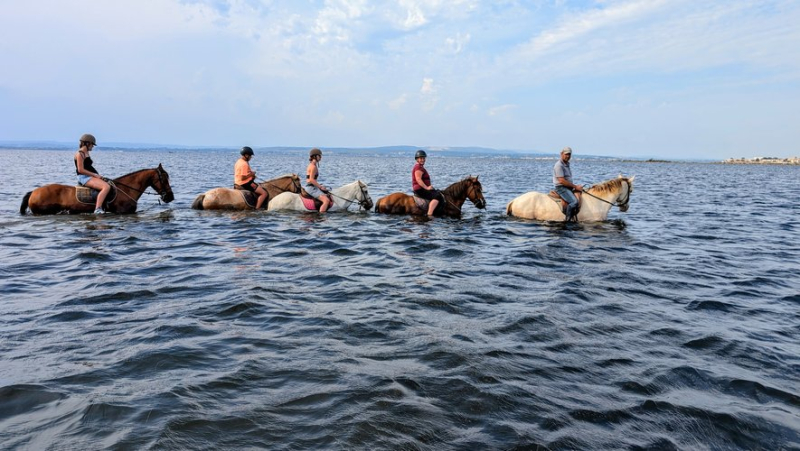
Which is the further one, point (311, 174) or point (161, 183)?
point (161, 183)

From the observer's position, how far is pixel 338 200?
17.7 meters

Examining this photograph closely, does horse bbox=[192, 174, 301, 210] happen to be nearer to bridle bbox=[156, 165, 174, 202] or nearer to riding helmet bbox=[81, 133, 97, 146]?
bridle bbox=[156, 165, 174, 202]

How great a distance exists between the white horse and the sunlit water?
20.0 ft

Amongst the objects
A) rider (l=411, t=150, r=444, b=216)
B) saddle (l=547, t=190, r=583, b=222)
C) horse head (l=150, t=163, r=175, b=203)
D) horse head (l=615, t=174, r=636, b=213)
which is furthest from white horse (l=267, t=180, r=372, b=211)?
horse head (l=615, t=174, r=636, b=213)

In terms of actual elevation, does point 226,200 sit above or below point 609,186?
below

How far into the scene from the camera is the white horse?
17562 millimetres

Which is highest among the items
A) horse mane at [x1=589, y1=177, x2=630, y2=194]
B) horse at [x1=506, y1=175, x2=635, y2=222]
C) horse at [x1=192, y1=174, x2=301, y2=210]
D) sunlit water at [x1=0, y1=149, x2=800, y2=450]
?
horse mane at [x1=589, y1=177, x2=630, y2=194]

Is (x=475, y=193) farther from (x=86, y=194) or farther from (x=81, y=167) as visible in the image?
(x=86, y=194)

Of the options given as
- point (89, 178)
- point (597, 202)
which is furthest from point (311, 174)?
point (597, 202)

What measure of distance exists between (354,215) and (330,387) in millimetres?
12825

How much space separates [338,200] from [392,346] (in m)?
12.6

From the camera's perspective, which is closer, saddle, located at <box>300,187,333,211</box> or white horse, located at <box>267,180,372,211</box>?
saddle, located at <box>300,187,333,211</box>

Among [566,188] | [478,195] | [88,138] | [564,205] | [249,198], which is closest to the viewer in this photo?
[88,138]

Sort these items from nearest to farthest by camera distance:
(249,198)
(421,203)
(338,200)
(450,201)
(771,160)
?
(421,203) → (450,201) → (249,198) → (338,200) → (771,160)
